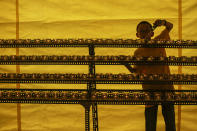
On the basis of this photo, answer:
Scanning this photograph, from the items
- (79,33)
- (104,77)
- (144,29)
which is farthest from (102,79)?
(79,33)

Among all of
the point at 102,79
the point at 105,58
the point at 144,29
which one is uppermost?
the point at 144,29

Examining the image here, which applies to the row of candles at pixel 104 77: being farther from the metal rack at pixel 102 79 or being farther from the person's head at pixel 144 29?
the person's head at pixel 144 29

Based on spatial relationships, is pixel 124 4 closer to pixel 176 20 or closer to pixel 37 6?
pixel 176 20

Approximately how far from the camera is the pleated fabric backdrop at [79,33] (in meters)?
2.03

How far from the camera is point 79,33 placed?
6.88 feet

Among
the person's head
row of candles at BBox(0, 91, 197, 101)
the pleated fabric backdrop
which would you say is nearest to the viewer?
row of candles at BBox(0, 91, 197, 101)

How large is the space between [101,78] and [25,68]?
126cm

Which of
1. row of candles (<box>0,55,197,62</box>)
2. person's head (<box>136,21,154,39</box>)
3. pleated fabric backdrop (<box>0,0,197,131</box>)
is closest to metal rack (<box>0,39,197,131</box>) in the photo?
row of candles (<box>0,55,197,62</box>)

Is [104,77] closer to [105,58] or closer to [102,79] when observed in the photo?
[102,79]

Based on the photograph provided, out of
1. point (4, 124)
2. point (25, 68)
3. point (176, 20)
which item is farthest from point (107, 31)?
point (4, 124)

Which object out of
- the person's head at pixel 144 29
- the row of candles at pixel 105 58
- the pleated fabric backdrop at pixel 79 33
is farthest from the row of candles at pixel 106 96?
the pleated fabric backdrop at pixel 79 33

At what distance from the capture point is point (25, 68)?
6.98 ft

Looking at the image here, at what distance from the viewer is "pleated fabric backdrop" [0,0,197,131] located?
2.03 meters

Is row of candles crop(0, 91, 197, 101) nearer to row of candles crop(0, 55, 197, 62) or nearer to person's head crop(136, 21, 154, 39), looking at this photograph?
row of candles crop(0, 55, 197, 62)
